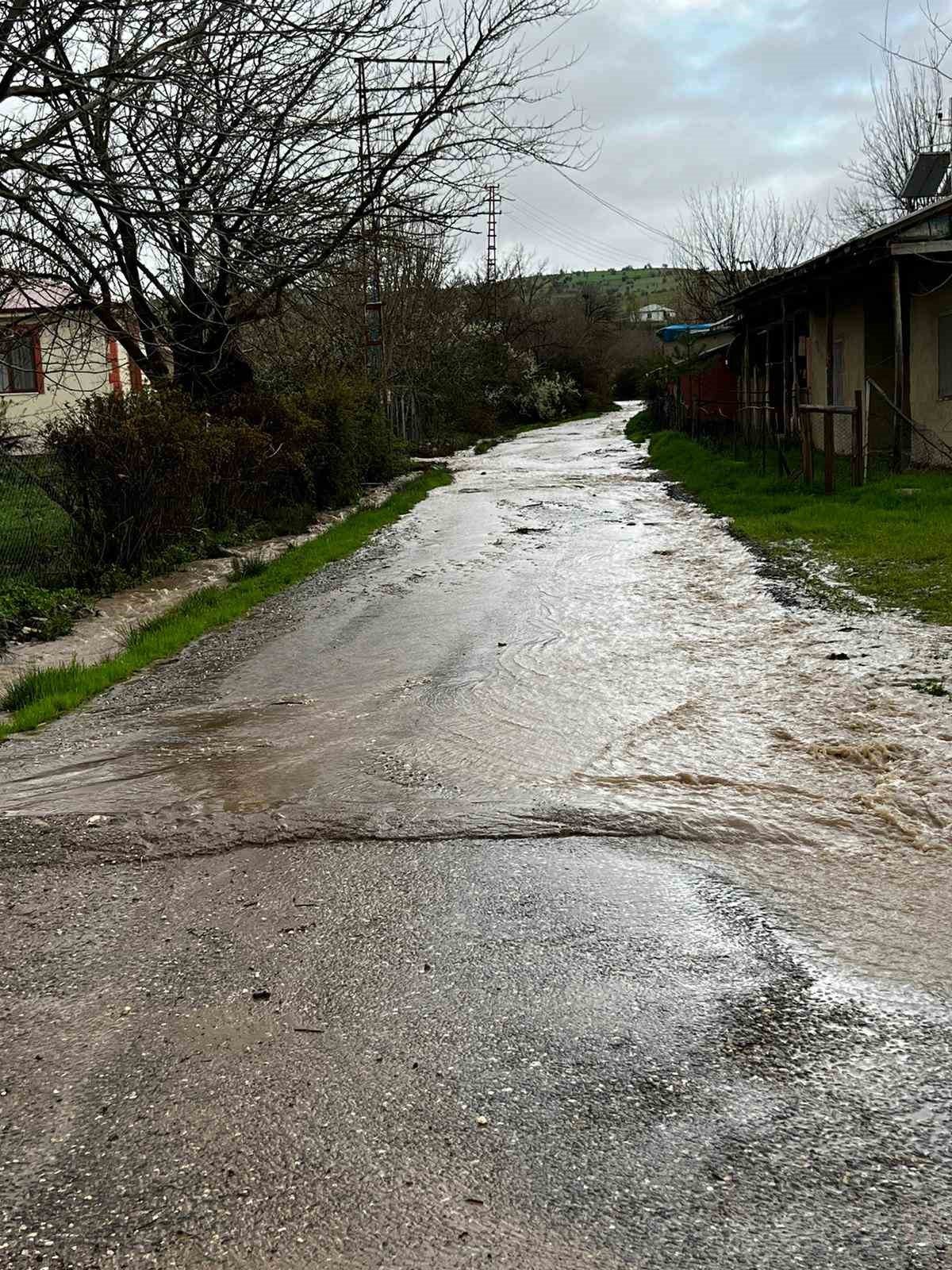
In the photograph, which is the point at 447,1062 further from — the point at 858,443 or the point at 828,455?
the point at 858,443

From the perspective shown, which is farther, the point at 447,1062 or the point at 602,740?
the point at 602,740

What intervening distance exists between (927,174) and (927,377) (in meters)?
5.93

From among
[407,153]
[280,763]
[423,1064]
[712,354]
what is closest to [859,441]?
[407,153]

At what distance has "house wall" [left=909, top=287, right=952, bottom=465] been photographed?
18.0 metres

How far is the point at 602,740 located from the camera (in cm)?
636

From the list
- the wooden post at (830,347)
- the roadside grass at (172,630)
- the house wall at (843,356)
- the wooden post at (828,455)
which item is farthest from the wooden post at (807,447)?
the roadside grass at (172,630)

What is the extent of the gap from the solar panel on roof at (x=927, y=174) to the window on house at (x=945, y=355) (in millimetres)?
5498

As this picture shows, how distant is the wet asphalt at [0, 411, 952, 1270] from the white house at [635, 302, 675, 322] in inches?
4284

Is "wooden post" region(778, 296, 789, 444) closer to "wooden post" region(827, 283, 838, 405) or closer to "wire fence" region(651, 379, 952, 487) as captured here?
"wire fence" region(651, 379, 952, 487)

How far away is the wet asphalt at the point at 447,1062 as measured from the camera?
2.68 metres

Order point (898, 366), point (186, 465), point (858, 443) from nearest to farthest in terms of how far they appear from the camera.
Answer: point (186, 465), point (858, 443), point (898, 366)

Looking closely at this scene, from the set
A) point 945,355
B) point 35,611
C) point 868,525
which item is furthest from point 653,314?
point 35,611

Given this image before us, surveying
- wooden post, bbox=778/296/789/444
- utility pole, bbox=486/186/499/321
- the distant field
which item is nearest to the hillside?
the distant field

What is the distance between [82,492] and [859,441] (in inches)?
399
